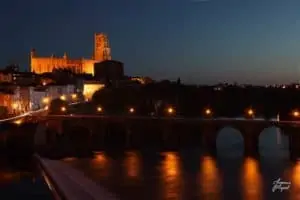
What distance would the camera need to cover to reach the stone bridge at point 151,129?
1677 inches

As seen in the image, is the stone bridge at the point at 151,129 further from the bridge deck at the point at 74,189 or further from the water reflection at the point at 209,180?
the bridge deck at the point at 74,189

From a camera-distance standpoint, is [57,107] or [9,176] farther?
[57,107]

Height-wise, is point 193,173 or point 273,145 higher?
point 273,145

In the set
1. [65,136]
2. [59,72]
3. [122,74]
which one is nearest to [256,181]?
[65,136]

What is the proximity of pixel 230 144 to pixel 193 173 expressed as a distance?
15038 millimetres

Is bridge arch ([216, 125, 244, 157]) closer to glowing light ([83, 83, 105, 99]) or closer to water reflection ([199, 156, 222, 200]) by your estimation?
water reflection ([199, 156, 222, 200])

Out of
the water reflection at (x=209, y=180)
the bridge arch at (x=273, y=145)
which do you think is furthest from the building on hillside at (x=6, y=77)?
the water reflection at (x=209, y=180)

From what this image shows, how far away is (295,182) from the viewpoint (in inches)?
1102

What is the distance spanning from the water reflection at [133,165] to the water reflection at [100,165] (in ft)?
3.93

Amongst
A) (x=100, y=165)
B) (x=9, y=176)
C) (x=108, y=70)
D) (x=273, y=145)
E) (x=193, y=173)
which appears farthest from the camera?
(x=108, y=70)

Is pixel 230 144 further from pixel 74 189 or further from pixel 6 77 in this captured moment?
pixel 6 77

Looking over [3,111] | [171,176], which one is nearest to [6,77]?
[3,111]

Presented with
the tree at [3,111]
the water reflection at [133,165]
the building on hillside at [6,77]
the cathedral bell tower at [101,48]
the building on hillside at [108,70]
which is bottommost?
the water reflection at [133,165]

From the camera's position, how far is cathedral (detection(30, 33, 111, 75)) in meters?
97.8
